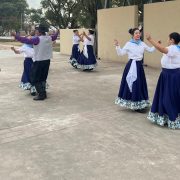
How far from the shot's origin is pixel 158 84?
245 inches

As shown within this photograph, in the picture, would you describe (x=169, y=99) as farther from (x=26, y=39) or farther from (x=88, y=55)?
(x=88, y=55)

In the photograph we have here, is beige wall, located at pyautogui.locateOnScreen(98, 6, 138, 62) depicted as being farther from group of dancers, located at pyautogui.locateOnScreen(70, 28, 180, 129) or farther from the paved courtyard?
group of dancers, located at pyautogui.locateOnScreen(70, 28, 180, 129)

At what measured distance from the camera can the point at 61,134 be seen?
5.79 meters

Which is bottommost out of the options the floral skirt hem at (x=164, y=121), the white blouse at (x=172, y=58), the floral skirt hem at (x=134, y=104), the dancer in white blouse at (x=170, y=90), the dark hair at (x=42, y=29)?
the floral skirt hem at (x=164, y=121)

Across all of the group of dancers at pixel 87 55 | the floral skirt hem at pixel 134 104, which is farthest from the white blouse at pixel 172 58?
the group of dancers at pixel 87 55

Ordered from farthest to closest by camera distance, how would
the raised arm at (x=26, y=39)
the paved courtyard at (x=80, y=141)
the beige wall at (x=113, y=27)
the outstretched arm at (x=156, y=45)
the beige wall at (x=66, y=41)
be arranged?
the beige wall at (x=66, y=41) → the beige wall at (x=113, y=27) → the raised arm at (x=26, y=39) → the outstretched arm at (x=156, y=45) → the paved courtyard at (x=80, y=141)

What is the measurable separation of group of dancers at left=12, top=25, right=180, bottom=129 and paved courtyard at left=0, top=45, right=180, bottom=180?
8.7 inches

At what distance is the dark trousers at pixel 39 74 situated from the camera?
8.26m

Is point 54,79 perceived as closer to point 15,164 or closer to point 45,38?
point 45,38

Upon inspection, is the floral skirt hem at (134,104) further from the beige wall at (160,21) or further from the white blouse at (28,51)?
the beige wall at (160,21)

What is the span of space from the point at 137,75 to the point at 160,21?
670 centimetres

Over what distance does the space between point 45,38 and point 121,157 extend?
4.01 metres

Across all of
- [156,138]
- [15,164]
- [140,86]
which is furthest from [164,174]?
[140,86]

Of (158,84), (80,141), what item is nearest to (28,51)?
(158,84)
